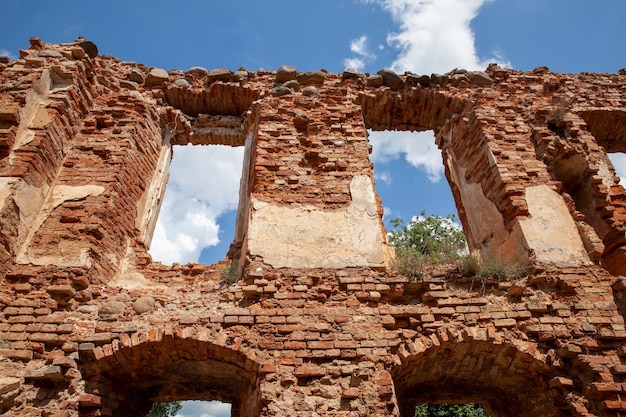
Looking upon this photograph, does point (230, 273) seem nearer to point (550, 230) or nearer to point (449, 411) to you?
point (550, 230)

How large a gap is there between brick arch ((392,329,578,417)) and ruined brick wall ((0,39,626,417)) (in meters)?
0.03

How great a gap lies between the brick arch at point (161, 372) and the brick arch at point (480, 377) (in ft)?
4.85

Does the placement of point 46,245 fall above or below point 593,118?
below

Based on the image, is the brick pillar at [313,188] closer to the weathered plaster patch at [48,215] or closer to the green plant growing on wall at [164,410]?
the weathered plaster patch at [48,215]

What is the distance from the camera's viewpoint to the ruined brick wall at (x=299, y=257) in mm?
3488

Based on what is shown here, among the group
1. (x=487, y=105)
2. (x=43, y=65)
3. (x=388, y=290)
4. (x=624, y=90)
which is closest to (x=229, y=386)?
(x=388, y=290)

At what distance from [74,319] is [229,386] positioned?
1.70 m

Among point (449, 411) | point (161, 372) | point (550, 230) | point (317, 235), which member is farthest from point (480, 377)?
point (449, 411)

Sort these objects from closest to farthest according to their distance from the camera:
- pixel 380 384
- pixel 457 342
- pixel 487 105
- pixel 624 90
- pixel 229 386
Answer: pixel 380 384, pixel 457 342, pixel 229 386, pixel 487 105, pixel 624 90

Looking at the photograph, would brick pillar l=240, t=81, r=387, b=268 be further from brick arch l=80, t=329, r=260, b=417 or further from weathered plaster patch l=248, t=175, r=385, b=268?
brick arch l=80, t=329, r=260, b=417

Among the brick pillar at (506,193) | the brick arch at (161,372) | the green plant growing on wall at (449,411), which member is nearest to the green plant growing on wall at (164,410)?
the green plant growing on wall at (449,411)

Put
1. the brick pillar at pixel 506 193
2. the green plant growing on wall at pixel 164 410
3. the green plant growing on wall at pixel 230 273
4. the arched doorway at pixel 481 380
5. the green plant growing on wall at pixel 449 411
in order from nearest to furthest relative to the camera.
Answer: the arched doorway at pixel 481 380 < the green plant growing on wall at pixel 230 273 < the brick pillar at pixel 506 193 < the green plant growing on wall at pixel 449 411 < the green plant growing on wall at pixel 164 410

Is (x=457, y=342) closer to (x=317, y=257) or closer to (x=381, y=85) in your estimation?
(x=317, y=257)

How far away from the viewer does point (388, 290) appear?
3.94 metres
